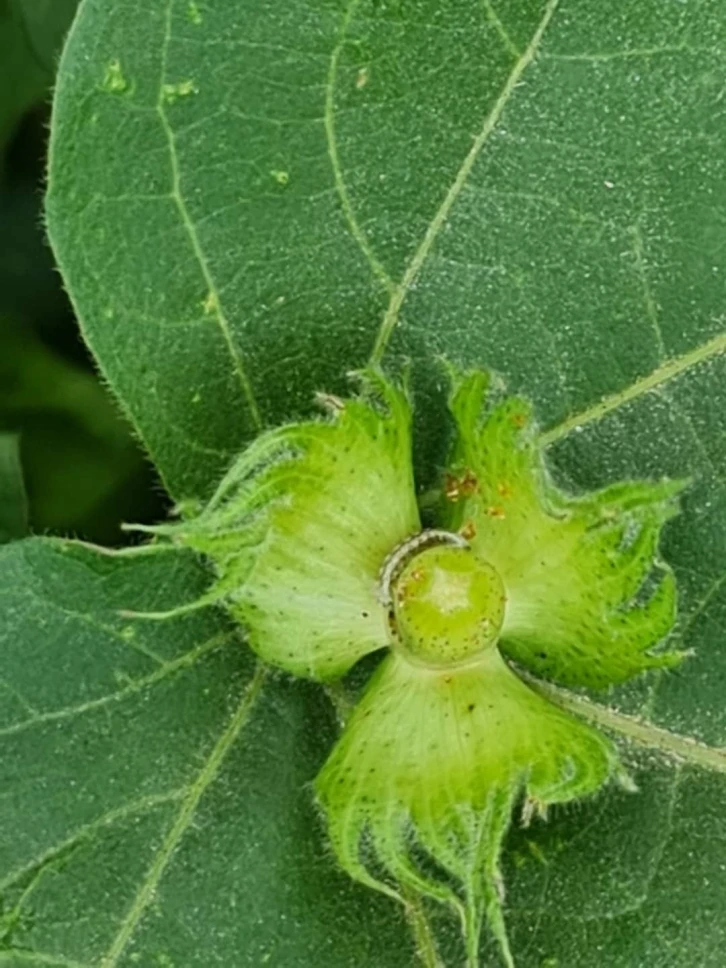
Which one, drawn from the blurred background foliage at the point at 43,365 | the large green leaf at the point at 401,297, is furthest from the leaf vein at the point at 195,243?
the blurred background foliage at the point at 43,365

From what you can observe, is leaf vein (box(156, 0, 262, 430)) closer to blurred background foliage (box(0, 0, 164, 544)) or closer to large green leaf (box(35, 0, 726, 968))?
large green leaf (box(35, 0, 726, 968))

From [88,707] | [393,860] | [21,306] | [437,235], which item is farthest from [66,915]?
[21,306]

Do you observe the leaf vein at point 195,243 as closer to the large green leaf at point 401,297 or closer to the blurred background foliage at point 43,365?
the large green leaf at point 401,297

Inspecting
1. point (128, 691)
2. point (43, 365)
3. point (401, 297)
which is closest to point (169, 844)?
point (128, 691)

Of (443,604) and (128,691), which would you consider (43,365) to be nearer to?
(128,691)

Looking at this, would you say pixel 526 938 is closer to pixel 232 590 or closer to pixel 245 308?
pixel 232 590

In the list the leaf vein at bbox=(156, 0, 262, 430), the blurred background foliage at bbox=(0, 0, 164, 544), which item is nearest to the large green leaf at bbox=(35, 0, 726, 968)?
the leaf vein at bbox=(156, 0, 262, 430)
